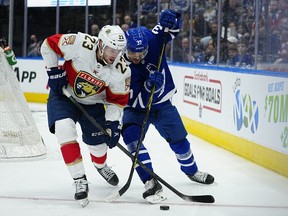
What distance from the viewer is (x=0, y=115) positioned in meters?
5.31

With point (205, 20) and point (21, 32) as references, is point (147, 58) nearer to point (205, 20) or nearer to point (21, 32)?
point (205, 20)

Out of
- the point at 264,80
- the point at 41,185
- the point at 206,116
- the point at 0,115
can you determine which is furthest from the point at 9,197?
the point at 206,116

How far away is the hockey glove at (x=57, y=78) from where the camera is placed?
378cm

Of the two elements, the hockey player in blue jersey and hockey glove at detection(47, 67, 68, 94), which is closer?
hockey glove at detection(47, 67, 68, 94)

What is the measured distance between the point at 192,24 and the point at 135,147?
4.33m

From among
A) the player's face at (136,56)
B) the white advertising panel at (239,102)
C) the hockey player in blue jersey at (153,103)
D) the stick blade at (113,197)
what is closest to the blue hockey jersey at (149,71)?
the hockey player in blue jersey at (153,103)

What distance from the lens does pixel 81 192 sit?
3.70 meters

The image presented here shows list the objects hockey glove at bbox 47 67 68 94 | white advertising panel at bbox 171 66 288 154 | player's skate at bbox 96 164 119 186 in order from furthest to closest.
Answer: white advertising panel at bbox 171 66 288 154 < player's skate at bbox 96 164 119 186 < hockey glove at bbox 47 67 68 94

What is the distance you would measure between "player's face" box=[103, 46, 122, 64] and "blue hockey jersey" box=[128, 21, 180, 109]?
429 millimetres

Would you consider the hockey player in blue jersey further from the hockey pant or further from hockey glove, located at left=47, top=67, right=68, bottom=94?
hockey glove, located at left=47, top=67, right=68, bottom=94

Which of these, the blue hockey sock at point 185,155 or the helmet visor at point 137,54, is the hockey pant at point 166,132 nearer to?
the blue hockey sock at point 185,155

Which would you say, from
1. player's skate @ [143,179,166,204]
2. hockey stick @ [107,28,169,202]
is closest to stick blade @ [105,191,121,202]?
hockey stick @ [107,28,169,202]

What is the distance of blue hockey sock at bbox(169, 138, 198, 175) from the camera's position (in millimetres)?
4359

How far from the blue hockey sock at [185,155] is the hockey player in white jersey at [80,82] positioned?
60cm
